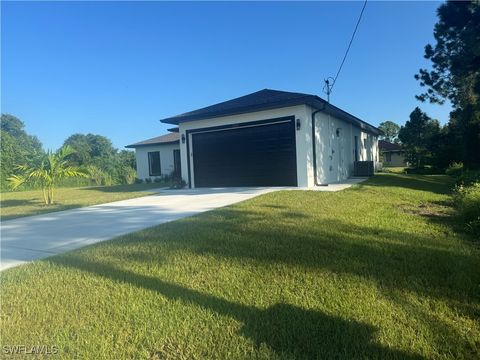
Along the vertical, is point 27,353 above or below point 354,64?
below

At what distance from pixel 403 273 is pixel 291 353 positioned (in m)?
1.77

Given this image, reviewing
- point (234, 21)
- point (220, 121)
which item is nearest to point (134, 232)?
point (220, 121)

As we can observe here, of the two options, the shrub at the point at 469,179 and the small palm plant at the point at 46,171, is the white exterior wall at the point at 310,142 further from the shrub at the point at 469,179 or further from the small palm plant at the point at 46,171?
the small palm plant at the point at 46,171

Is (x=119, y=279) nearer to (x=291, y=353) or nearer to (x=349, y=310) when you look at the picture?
(x=291, y=353)

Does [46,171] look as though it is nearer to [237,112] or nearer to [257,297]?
[237,112]

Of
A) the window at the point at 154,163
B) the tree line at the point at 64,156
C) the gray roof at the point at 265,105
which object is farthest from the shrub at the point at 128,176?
the gray roof at the point at 265,105

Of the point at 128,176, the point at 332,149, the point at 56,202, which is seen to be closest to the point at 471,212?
the point at 332,149

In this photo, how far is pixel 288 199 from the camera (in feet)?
26.6

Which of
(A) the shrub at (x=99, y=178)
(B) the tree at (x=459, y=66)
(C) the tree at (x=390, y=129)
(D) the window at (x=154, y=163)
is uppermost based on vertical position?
(C) the tree at (x=390, y=129)

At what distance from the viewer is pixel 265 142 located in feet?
39.3

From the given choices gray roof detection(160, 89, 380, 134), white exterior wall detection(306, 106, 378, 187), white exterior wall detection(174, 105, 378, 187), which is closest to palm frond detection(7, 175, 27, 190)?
gray roof detection(160, 89, 380, 134)

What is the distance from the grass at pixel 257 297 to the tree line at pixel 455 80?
1054cm

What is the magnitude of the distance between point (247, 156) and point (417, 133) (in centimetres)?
2574

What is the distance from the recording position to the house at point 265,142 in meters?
11.3
